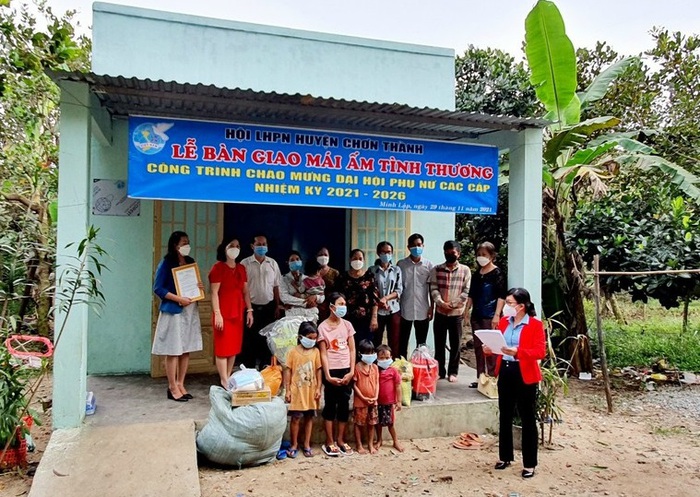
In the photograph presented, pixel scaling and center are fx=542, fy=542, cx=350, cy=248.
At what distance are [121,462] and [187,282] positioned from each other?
1736 mm

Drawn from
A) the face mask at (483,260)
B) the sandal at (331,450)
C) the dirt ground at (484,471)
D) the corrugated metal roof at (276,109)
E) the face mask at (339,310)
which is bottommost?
the dirt ground at (484,471)

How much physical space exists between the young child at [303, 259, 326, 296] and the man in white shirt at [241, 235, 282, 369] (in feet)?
1.24

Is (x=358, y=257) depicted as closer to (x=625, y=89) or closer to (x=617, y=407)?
(x=617, y=407)

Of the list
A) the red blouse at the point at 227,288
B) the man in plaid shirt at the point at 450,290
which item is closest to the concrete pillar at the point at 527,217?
the man in plaid shirt at the point at 450,290

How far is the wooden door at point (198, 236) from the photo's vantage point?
21.0ft

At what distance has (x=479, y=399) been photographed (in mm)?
5570

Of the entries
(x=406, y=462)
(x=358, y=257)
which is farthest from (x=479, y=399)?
(x=358, y=257)

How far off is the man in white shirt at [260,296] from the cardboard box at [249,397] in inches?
51.9

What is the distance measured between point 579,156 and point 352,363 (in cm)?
472

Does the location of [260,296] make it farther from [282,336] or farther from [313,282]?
[282,336]

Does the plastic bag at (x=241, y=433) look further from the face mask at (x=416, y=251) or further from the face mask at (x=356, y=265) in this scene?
the face mask at (x=416, y=251)

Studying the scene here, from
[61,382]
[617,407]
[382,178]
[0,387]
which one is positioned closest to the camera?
[0,387]

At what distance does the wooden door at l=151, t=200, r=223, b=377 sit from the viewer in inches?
252

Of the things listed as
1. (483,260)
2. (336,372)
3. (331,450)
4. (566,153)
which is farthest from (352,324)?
(566,153)
